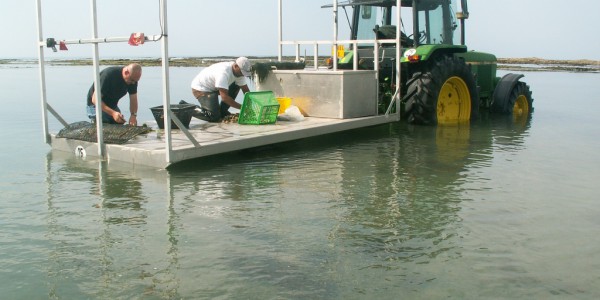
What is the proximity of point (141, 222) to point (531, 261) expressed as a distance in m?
2.82

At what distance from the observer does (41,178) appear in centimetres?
648

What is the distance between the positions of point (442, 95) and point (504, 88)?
1.99 meters

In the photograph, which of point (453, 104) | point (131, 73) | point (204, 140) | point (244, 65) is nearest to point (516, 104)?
point (453, 104)

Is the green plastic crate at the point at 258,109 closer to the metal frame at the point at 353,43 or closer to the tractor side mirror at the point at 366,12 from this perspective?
the metal frame at the point at 353,43

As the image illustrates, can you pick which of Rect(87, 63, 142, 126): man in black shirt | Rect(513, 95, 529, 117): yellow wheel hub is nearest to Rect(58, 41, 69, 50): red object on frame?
Rect(87, 63, 142, 126): man in black shirt

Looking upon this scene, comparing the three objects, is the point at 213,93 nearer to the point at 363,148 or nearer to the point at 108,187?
the point at 363,148

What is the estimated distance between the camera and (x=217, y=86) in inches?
350

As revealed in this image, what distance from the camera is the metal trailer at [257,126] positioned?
666 centimetres

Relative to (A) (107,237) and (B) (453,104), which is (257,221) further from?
(B) (453,104)

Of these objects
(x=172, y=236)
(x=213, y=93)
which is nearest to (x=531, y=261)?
(x=172, y=236)

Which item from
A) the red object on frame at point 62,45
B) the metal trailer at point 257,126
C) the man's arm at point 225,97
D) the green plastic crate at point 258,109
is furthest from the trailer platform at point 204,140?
the red object on frame at point 62,45

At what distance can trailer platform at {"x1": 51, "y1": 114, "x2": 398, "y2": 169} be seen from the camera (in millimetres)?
6738

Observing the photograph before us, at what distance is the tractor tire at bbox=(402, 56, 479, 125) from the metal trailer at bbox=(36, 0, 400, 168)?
381 mm

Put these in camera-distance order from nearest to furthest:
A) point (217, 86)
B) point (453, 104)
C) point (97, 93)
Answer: point (97, 93) → point (217, 86) → point (453, 104)
